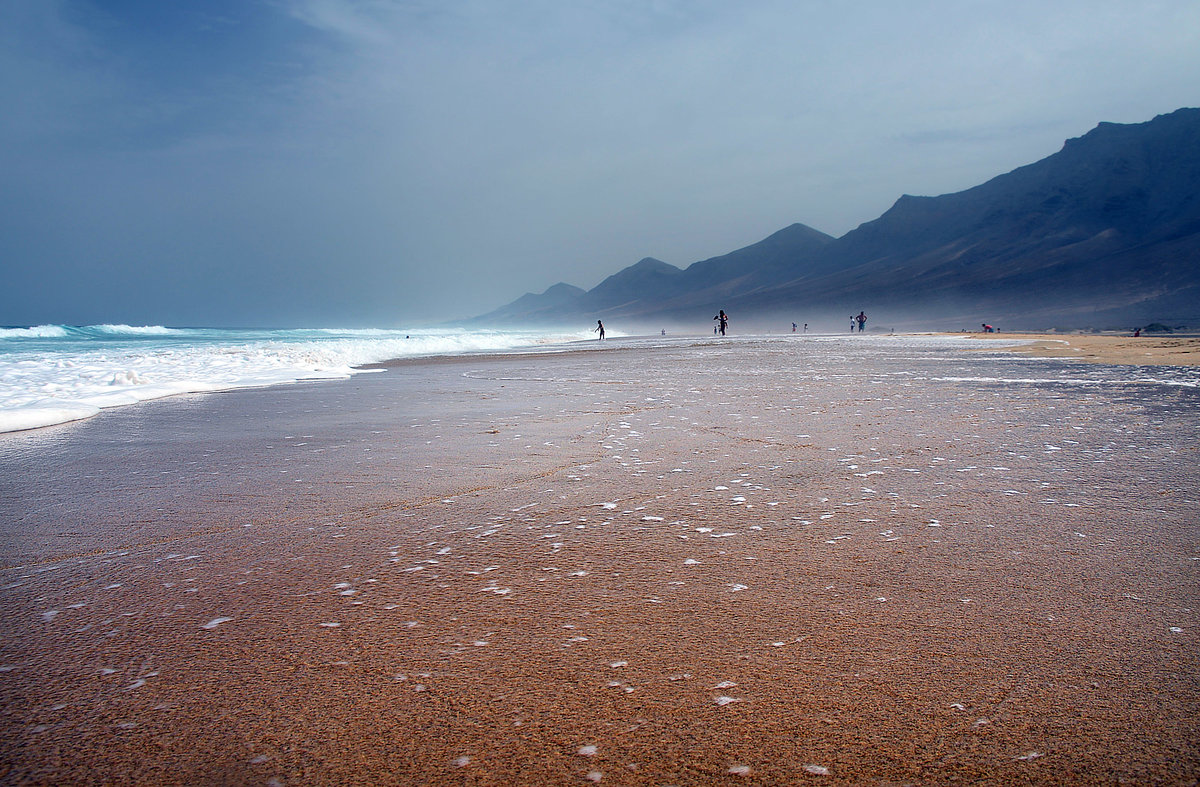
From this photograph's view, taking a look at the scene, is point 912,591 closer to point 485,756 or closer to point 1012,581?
point 1012,581

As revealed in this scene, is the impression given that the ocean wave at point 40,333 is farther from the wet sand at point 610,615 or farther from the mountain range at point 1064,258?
the mountain range at point 1064,258

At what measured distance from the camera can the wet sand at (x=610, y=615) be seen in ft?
5.90

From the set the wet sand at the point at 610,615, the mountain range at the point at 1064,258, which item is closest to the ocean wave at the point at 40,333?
the wet sand at the point at 610,615

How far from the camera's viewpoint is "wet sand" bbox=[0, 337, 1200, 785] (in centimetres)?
180

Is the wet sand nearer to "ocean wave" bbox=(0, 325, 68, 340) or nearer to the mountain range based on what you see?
"ocean wave" bbox=(0, 325, 68, 340)

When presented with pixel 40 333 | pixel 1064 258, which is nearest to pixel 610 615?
pixel 40 333

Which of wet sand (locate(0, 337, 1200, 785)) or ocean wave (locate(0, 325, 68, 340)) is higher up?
ocean wave (locate(0, 325, 68, 340))

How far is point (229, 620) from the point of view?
8.47 ft

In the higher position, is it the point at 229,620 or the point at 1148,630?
the point at 229,620

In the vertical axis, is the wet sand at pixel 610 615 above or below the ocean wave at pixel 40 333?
below

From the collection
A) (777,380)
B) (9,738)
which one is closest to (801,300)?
(777,380)

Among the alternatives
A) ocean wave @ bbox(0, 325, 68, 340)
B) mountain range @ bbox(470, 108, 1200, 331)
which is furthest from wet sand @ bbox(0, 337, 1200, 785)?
mountain range @ bbox(470, 108, 1200, 331)

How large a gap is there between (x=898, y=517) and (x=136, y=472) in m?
5.12

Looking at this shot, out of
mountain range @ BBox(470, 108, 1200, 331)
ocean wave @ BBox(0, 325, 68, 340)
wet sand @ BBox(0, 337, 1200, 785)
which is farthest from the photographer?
mountain range @ BBox(470, 108, 1200, 331)
